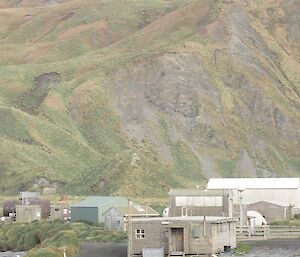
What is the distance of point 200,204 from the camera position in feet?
269

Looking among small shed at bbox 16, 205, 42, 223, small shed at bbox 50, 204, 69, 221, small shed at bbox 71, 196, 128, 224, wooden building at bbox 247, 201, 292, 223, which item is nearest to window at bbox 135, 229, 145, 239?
small shed at bbox 71, 196, 128, 224

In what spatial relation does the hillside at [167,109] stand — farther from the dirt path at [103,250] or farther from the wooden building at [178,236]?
the wooden building at [178,236]

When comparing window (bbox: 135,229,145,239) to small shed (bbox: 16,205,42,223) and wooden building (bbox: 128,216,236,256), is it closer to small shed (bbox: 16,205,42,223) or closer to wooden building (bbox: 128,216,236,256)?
wooden building (bbox: 128,216,236,256)

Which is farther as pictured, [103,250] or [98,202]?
[98,202]

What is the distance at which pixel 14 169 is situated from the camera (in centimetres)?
13825

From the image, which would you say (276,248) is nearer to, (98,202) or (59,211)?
(98,202)

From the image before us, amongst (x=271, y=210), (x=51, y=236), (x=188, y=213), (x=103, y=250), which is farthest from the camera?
(x=271, y=210)

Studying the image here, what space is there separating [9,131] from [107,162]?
72.6 feet

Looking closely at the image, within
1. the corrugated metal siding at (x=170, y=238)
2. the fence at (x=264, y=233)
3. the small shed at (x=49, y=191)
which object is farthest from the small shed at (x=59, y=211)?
the corrugated metal siding at (x=170, y=238)

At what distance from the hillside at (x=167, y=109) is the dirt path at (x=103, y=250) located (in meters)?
47.6

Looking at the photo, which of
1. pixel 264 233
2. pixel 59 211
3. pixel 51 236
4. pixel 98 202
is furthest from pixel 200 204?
pixel 59 211

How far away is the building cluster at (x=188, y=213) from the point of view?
6744 centimetres

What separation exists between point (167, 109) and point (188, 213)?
77988mm

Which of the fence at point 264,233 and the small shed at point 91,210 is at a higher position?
the small shed at point 91,210
